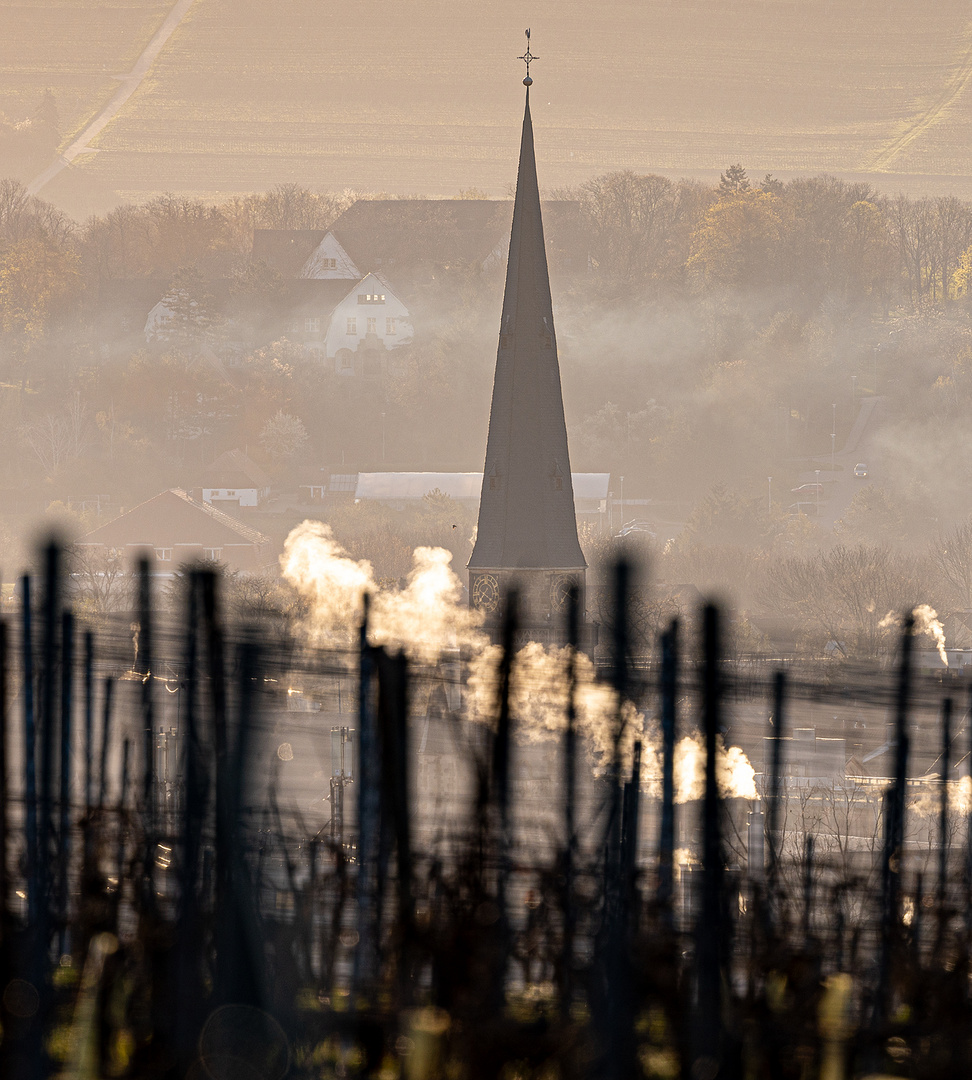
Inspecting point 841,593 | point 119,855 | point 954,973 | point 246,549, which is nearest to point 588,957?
point 954,973

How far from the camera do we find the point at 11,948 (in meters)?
13.8

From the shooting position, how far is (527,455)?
7956cm

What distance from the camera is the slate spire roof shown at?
7756 cm

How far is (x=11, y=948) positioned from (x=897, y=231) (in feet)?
584

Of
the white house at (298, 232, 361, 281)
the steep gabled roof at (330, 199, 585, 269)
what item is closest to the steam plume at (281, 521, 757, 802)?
the white house at (298, 232, 361, 281)

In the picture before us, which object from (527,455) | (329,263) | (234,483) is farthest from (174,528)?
(527,455)

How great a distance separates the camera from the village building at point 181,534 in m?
148

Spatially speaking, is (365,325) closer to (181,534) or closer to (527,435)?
(181,534)

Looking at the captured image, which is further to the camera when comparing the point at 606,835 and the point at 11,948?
the point at 606,835

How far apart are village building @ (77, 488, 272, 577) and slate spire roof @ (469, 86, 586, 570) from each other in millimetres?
66144

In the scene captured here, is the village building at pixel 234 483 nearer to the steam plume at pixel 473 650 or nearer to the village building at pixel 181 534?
the village building at pixel 181 534

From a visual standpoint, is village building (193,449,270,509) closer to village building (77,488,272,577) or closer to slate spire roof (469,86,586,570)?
village building (77,488,272,577)

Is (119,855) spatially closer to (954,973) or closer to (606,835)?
(606,835)

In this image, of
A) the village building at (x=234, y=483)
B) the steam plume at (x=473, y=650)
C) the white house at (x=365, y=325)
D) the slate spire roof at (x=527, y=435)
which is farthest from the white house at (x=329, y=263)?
the slate spire roof at (x=527, y=435)
